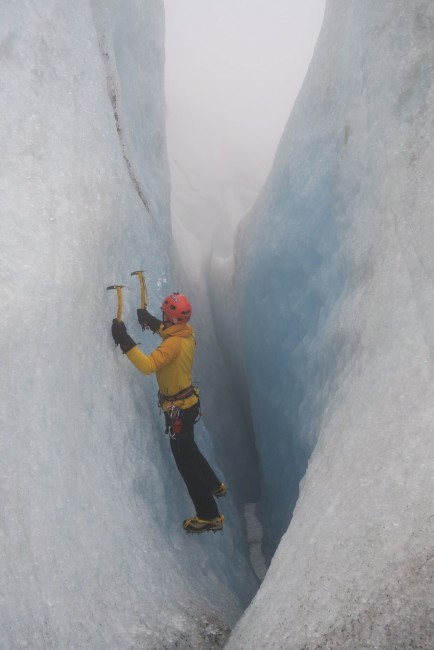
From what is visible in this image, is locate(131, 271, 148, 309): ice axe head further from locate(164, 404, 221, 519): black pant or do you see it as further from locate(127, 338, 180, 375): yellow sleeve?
locate(164, 404, 221, 519): black pant

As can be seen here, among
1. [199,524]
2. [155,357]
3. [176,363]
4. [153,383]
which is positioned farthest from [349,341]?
[199,524]

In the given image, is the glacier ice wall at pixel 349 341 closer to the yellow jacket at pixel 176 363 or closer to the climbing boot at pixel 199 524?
the climbing boot at pixel 199 524

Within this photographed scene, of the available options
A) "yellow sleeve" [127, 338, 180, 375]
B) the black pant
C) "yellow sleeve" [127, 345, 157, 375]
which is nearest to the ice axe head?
"yellow sleeve" [127, 338, 180, 375]

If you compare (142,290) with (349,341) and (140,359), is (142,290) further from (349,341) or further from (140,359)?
(349,341)

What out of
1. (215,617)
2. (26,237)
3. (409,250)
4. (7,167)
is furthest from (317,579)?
(7,167)

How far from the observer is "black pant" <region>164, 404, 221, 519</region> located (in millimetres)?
3627

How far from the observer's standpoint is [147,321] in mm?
3709

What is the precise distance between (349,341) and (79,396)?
172 cm

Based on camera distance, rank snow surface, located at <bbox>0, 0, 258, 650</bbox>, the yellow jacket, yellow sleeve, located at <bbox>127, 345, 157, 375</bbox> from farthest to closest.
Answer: the yellow jacket
yellow sleeve, located at <bbox>127, 345, 157, 375</bbox>
snow surface, located at <bbox>0, 0, 258, 650</bbox>

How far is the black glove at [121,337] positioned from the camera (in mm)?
3227

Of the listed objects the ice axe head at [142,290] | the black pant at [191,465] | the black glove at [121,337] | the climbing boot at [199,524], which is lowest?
the climbing boot at [199,524]

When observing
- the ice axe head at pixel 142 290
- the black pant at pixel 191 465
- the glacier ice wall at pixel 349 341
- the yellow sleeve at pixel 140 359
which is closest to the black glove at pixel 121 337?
the yellow sleeve at pixel 140 359

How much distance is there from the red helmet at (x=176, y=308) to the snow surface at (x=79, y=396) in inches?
13.7

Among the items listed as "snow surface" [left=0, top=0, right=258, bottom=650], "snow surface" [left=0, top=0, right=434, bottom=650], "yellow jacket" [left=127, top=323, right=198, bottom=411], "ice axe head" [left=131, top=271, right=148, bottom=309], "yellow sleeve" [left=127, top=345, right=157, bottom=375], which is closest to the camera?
"snow surface" [left=0, top=0, right=434, bottom=650]
